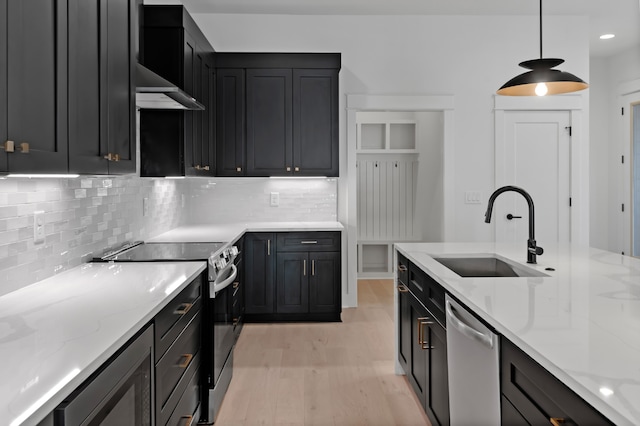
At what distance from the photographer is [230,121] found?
480 centimetres

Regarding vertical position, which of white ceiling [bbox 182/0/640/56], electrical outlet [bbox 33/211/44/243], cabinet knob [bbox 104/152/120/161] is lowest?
electrical outlet [bbox 33/211/44/243]

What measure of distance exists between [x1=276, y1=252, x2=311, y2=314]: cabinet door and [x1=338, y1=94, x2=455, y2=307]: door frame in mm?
736

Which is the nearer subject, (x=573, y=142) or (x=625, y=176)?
(x=573, y=142)

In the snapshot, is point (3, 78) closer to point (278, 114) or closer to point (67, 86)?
point (67, 86)

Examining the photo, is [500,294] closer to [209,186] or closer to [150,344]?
[150,344]

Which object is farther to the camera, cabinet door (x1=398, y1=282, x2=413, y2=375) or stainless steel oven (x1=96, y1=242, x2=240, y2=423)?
cabinet door (x1=398, y1=282, x2=413, y2=375)

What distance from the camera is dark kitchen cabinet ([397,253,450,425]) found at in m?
2.26

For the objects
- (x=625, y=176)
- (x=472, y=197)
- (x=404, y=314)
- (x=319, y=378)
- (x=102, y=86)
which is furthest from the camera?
(x=625, y=176)

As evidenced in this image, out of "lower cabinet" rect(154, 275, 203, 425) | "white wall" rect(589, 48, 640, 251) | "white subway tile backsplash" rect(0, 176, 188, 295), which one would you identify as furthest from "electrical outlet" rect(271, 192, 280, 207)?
"white wall" rect(589, 48, 640, 251)

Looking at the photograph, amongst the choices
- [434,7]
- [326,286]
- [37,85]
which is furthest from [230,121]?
[37,85]

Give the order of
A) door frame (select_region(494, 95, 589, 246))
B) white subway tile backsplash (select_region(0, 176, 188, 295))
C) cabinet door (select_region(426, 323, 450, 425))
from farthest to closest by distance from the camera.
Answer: door frame (select_region(494, 95, 589, 246)) < cabinet door (select_region(426, 323, 450, 425)) < white subway tile backsplash (select_region(0, 176, 188, 295))

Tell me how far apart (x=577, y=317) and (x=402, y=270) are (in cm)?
168

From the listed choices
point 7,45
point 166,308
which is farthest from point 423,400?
point 7,45

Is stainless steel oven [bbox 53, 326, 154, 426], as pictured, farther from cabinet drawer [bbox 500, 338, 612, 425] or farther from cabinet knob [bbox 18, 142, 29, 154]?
cabinet drawer [bbox 500, 338, 612, 425]
